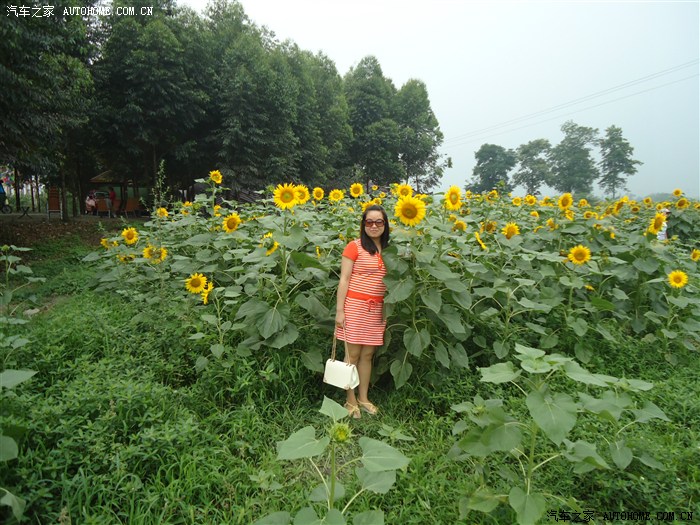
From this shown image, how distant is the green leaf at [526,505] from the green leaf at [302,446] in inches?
30.9

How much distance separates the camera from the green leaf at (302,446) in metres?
1.36

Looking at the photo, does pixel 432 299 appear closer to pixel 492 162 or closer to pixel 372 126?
pixel 372 126

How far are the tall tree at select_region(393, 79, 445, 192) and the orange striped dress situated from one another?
31.0 metres

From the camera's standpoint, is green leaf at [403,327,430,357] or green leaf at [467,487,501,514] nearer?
green leaf at [467,487,501,514]

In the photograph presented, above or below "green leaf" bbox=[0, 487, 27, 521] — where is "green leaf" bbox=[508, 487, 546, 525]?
below

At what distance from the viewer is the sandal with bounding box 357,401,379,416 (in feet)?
9.06

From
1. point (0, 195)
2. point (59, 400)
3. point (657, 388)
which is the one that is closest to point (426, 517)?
point (59, 400)

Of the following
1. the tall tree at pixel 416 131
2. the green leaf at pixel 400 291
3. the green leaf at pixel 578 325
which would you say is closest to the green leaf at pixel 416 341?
the green leaf at pixel 400 291

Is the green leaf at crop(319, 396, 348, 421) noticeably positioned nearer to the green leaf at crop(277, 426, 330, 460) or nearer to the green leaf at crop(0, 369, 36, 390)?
the green leaf at crop(277, 426, 330, 460)

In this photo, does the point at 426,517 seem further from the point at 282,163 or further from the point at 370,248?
the point at 282,163

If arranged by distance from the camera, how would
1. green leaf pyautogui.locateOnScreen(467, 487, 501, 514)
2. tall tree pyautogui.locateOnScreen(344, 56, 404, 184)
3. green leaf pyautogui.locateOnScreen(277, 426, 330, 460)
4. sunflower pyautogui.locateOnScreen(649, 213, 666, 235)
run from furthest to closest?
tall tree pyautogui.locateOnScreen(344, 56, 404, 184) < sunflower pyautogui.locateOnScreen(649, 213, 666, 235) < green leaf pyautogui.locateOnScreen(467, 487, 501, 514) < green leaf pyautogui.locateOnScreen(277, 426, 330, 460)

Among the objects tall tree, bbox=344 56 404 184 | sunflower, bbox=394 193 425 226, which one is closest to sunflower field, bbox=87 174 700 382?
sunflower, bbox=394 193 425 226

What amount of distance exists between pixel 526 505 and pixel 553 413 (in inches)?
14.4

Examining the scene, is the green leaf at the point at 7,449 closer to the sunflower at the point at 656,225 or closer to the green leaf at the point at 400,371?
the green leaf at the point at 400,371
